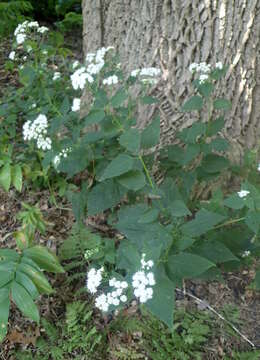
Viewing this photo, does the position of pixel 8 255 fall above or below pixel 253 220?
below

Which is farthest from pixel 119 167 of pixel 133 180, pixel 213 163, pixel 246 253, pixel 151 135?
pixel 246 253

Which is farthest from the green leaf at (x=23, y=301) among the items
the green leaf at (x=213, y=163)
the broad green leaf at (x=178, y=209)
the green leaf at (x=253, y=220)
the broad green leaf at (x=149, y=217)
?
the green leaf at (x=213, y=163)

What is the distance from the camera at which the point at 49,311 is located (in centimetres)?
238

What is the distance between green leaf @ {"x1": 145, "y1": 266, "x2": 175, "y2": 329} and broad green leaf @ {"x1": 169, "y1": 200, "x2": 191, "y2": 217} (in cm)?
32

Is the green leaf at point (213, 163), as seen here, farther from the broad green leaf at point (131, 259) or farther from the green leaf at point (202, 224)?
the broad green leaf at point (131, 259)

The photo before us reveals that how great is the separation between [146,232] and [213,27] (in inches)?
54.8

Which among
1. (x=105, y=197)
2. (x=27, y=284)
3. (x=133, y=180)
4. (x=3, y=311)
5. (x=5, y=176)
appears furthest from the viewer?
(x=5, y=176)

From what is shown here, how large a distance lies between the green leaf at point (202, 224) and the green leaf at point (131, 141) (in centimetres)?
43

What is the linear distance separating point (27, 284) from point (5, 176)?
1.32 m

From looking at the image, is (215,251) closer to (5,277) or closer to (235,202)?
(235,202)

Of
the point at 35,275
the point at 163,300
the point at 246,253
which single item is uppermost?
the point at 163,300

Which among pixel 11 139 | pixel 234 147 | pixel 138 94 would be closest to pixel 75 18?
pixel 11 139

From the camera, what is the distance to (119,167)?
6.03 feet

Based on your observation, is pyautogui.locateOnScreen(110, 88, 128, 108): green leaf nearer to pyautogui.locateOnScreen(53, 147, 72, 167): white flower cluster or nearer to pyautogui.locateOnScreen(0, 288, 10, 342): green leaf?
pyautogui.locateOnScreen(53, 147, 72, 167): white flower cluster
